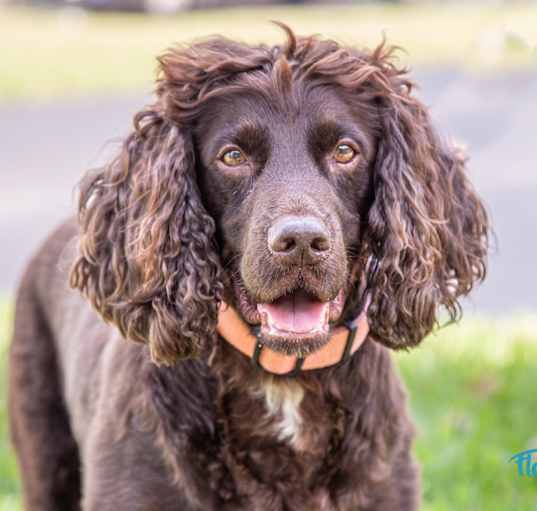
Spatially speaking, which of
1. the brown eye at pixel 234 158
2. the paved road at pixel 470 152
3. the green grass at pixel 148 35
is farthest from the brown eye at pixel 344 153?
the green grass at pixel 148 35

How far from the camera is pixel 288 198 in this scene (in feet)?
11.0

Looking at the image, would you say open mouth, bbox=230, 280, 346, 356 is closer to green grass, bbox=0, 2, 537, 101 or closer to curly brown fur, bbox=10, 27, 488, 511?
curly brown fur, bbox=10, 27, 488, 511

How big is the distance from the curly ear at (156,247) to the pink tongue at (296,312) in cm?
24

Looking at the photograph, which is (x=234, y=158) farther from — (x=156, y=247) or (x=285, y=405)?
(x=285, y=405)

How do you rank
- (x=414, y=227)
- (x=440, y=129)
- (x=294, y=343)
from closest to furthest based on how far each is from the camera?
(x=294, y=343) < (x=414, y=227) < (x=440, y=129)

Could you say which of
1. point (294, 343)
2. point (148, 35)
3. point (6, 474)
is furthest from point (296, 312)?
point (148, 35)

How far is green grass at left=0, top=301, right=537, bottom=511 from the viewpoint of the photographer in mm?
5035

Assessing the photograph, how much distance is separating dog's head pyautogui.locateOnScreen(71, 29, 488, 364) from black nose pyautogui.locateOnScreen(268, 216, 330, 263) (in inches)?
4.7

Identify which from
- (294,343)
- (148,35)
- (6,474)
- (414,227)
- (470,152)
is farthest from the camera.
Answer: (148,35)

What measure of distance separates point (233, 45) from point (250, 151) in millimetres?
405

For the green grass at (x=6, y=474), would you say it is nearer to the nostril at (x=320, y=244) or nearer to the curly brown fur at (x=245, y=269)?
the curly brown fur at (x=245, y=269)

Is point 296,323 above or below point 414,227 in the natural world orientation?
below

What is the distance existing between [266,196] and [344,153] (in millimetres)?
335

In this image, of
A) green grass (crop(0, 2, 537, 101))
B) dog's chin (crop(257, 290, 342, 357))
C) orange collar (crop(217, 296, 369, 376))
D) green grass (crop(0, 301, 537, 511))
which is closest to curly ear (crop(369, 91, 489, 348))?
orange collar (crop(217, 296, 369, 376))
